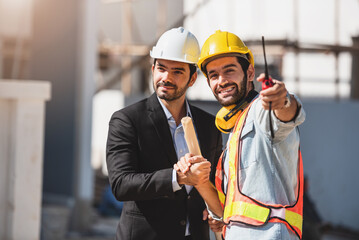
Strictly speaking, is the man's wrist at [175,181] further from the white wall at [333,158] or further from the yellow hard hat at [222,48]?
the white wall at [333,158]

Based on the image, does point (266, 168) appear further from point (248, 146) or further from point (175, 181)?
point (175, 181)

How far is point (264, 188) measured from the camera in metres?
2.32

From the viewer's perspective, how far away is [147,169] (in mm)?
2982

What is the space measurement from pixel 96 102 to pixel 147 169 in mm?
8105

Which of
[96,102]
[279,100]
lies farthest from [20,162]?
[96,102]

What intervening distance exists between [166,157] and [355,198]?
239 inches

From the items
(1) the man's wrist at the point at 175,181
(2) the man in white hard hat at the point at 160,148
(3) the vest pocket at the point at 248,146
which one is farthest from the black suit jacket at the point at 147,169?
(3) the vest pocket at the point at 248,146

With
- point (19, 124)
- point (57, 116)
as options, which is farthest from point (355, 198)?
point (19, 124)

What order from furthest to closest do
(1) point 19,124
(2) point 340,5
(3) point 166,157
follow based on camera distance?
1. (2) point 340,5
2. (1) point 19,124
3. (3) point 166,157

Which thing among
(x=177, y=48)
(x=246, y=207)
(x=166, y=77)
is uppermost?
(x=177, y=48)

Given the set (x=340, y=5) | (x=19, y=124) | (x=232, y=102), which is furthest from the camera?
(x=340, y=5)

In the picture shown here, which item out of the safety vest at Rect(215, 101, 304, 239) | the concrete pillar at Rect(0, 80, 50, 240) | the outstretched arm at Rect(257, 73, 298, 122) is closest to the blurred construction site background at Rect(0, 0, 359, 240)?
the concrete pillar at Rect(0, 80, 50, 240)

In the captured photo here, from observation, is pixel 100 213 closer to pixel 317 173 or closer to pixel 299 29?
pixel 317 173

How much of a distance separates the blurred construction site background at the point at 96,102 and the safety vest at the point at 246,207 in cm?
316
